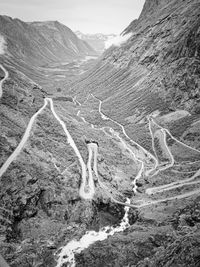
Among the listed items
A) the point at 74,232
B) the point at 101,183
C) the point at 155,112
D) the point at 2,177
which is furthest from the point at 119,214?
the point at 155,112

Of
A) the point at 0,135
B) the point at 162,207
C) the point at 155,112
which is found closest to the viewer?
the point at 162,207

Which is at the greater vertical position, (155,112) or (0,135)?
(0,135)

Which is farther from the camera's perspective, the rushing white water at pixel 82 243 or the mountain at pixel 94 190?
the rushing white water at pixel 82 243

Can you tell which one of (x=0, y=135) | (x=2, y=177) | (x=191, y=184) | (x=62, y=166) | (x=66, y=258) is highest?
(x=0, y=135)

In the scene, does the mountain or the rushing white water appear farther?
the rushing white water

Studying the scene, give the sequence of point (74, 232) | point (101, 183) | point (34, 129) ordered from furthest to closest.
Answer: point (34, 129)
point (101, 183)
point (74, 232)

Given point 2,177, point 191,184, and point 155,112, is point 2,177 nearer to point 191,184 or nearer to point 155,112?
point 191,184

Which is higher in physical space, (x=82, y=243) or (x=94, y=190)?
(x=94, y=190)

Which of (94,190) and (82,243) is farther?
(94,190)
